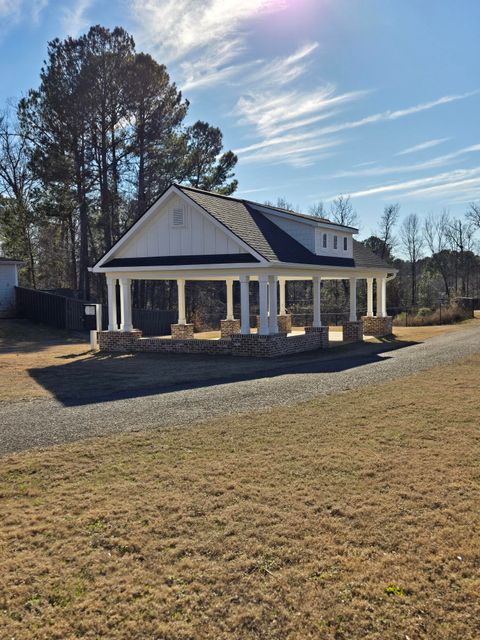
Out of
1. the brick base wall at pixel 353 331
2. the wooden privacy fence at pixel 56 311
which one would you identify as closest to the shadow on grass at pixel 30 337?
the wooden privacy fence at pixel 56 311

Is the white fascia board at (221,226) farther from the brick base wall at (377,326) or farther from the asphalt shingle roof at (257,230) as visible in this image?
the brick base wall at (377,326)

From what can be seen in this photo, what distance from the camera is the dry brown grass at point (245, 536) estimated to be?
12.7ft

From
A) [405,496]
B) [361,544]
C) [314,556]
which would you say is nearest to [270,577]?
[314,556]

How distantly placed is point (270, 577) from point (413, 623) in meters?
1.11

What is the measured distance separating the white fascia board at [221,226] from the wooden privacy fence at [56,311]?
40.4 ft

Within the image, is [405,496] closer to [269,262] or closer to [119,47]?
[269,262]

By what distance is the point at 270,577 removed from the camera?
4316 millimetres

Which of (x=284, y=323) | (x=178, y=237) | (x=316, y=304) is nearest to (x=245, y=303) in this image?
(x=178, y=237)

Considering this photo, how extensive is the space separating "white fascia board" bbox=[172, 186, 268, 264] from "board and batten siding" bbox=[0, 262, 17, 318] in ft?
52.7

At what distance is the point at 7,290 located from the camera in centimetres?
3108

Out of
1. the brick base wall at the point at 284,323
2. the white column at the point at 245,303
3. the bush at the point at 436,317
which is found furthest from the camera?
the bush at the point at 436,317

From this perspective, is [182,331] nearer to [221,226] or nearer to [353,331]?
[221,226]

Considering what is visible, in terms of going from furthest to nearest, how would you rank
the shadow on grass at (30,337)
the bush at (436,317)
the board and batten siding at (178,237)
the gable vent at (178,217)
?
1. the bush at (436,317)
2. the shadow on grass at (30,337)
3. the gable vent at (178,217)
4. the board and batten siding at (178,237)

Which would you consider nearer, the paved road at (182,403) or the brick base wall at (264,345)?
the paved road at (182,403)
